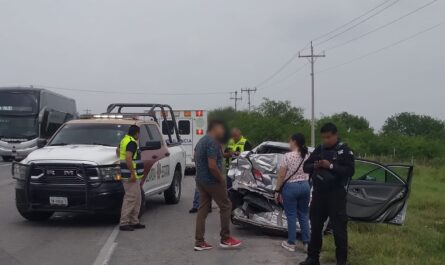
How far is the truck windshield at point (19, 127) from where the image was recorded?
29.8 meters

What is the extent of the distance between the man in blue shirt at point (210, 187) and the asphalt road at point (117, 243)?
0.18 m

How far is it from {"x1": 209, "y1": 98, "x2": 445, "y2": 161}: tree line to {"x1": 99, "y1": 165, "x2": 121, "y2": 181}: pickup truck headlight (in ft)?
122

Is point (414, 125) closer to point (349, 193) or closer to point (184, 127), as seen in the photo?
point (184, 127)

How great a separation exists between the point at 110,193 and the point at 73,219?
1583 millimetres

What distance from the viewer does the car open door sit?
9.14 metres

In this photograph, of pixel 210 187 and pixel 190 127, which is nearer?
pixel 210 187

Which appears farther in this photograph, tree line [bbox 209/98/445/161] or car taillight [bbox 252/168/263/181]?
tree line [bbox 209/98/445/161]

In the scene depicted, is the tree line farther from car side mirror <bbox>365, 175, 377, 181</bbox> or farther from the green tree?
car side mirror <bbox>365, 175, 377, 181</bbox>

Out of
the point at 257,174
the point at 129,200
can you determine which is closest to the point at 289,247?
the point at 257,174

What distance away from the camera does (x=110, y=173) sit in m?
10.2

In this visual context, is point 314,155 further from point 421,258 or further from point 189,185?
point 189,185

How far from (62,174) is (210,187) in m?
2.93

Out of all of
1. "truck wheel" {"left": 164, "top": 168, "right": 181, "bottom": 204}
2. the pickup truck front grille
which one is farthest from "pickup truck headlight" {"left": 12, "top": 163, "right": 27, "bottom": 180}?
"truck wheel" {"left": 164, "top": 168, "right": 181, "bottom": 204}

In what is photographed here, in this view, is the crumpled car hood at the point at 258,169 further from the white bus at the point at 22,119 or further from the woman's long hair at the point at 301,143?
the white bus at the point at 22,119
